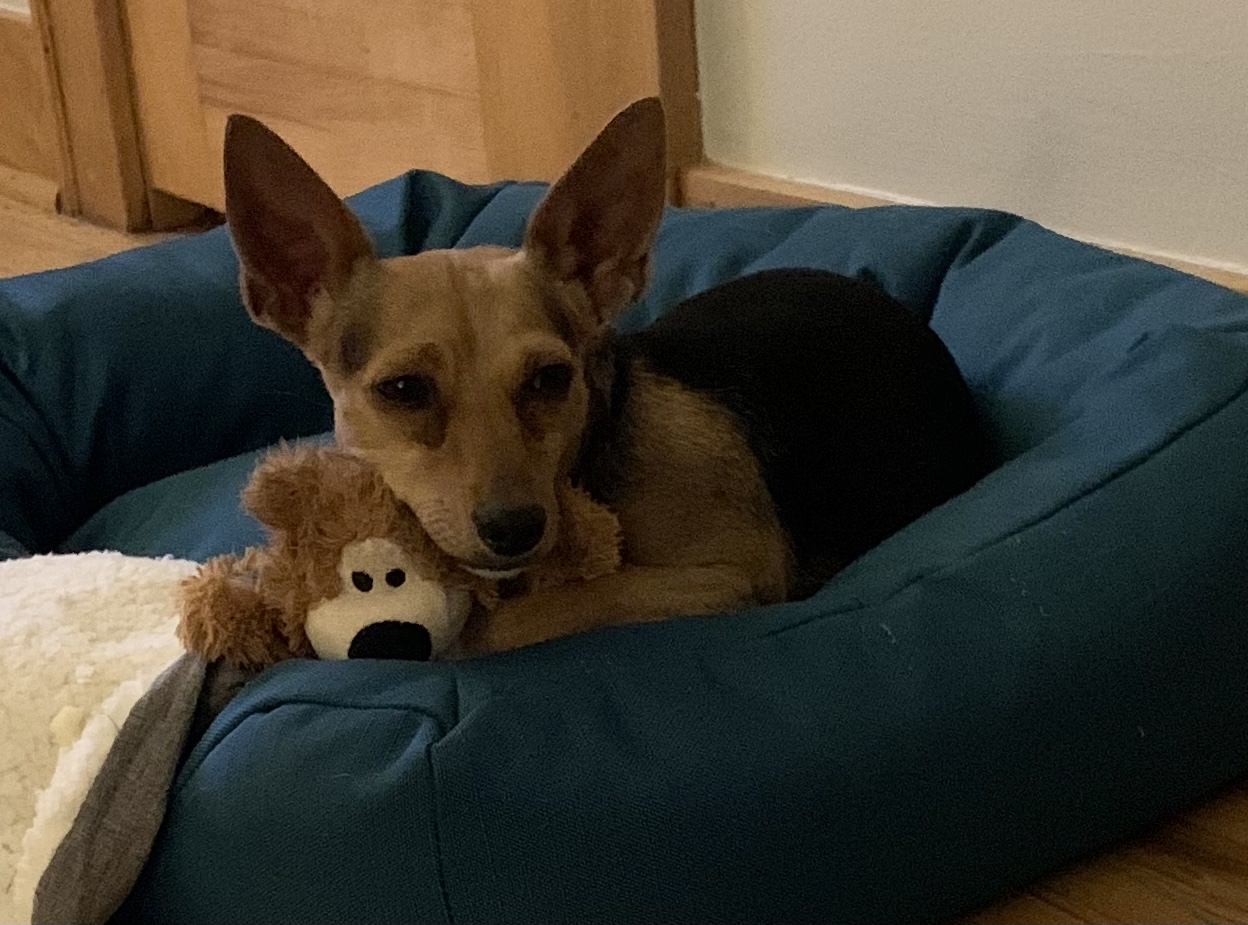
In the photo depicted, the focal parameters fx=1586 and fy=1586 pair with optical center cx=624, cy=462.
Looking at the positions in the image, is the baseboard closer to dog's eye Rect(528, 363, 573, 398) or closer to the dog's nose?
dog's eye Rect(528, 363, 573, 398)

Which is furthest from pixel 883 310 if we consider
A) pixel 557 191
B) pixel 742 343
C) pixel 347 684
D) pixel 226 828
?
pixel 226 828

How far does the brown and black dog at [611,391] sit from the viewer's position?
5.45 ft

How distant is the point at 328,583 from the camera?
1.57 m

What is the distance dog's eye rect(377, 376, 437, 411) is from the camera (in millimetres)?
1678

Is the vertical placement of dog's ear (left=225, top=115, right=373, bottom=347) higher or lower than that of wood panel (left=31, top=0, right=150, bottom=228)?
higher

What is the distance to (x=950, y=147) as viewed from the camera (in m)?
2.68

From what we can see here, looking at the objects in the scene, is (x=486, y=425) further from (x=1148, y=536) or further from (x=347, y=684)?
(x=1148, y=536)

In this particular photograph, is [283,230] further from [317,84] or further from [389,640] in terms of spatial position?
[317,84]

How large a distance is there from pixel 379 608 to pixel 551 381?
318mm

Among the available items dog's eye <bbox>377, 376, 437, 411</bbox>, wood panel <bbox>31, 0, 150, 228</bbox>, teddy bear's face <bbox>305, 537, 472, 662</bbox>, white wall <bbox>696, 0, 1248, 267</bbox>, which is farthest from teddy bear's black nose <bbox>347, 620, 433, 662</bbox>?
wood panel <bbox>31, 0, 150, 228</bbox>

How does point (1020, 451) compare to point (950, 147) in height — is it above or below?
below

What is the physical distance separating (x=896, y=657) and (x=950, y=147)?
55.3 inches

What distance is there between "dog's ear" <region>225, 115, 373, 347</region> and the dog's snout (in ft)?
1.37

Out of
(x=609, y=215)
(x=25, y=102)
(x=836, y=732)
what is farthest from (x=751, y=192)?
(x=25, y=102)
